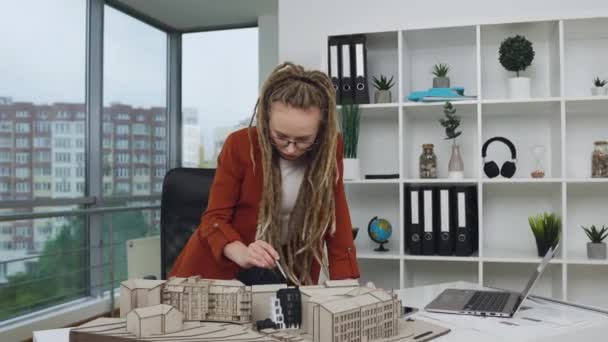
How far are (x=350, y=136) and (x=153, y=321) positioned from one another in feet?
6.55

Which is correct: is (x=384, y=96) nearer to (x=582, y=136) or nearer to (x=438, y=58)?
(x=438, y=58)

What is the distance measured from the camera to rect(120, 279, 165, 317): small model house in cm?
108

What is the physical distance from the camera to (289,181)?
1.65 meters

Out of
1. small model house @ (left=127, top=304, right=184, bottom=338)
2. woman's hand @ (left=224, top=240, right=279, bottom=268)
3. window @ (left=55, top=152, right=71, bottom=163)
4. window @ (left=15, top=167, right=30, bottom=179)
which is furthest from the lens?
window @ (left=55, top=152, right=71, bottom=163)

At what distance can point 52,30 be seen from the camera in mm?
3635

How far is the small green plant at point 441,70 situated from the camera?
9.49ft

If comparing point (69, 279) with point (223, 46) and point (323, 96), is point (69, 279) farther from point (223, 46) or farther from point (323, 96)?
point (323, 96)

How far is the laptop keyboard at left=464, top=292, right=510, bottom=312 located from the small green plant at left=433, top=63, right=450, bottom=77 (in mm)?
1563

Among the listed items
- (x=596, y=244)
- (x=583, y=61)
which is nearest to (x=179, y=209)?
(x=596, y=244)

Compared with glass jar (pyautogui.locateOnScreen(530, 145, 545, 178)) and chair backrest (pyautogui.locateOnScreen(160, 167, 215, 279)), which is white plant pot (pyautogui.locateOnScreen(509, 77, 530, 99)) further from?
chair backrest (pyautogui.locateOnScreen(160, 167, 215, 279))

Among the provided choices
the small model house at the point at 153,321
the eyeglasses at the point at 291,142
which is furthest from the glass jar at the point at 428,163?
the small model house at the point at 153,321

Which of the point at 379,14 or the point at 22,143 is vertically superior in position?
the point at 379,14

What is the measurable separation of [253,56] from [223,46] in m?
0.31

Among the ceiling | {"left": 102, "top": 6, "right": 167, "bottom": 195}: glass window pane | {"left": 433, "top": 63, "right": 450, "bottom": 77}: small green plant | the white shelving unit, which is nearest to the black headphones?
the white shelving unit
